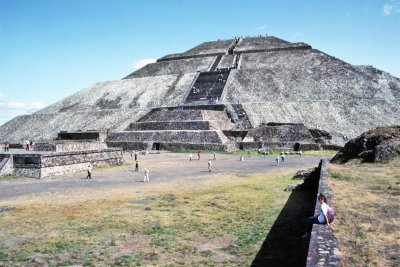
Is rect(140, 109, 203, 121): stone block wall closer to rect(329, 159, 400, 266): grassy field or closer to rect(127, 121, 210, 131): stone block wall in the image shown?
rect(127, 121, 210, 131): stone block wall

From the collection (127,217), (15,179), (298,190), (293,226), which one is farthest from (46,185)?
(293,226)

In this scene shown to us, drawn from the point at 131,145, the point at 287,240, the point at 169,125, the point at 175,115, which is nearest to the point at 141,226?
the point at 287,240

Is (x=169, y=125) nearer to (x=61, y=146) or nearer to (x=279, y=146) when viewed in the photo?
(x=279, y=146)

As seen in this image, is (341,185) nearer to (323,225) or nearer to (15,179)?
(323,225)

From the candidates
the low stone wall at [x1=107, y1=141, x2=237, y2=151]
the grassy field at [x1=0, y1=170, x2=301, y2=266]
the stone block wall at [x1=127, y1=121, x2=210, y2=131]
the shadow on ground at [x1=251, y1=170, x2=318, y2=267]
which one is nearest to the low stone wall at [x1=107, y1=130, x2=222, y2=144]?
the low stone wall at [x1=107, y1=141, x2=237, y2=151]

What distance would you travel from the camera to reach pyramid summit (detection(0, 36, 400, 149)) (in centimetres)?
4022

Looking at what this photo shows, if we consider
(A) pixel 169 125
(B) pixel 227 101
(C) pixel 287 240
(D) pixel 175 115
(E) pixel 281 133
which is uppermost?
(B) pixel 227 101

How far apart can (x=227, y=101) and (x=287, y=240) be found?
39.3 m

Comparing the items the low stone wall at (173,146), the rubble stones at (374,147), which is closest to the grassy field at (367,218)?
the rubble stones at (374,147)

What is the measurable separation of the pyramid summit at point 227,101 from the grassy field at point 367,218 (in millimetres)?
23077

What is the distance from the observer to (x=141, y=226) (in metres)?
9.08

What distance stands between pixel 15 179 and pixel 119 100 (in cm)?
3709

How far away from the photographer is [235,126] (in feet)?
136

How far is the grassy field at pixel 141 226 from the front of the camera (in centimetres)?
703
